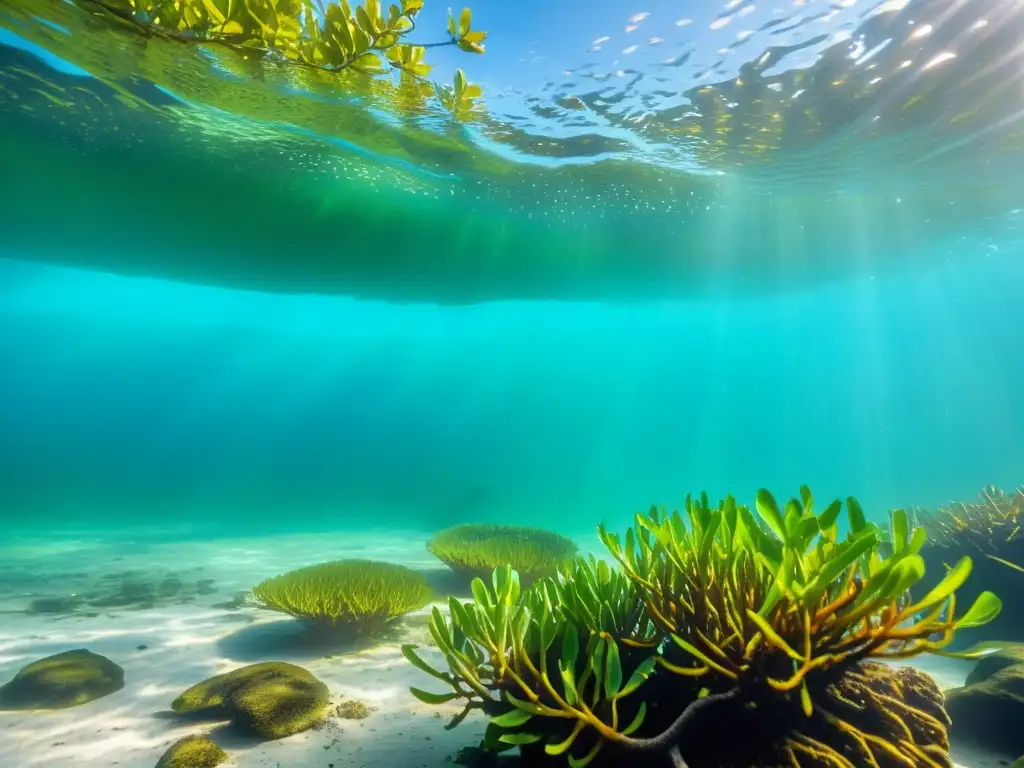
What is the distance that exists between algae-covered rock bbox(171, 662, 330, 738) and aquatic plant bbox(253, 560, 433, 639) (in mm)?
1728

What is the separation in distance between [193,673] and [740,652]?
5.49m

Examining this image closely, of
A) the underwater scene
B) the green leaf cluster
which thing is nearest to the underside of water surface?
the underwater scene

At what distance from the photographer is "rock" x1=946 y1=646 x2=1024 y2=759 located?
3.69m

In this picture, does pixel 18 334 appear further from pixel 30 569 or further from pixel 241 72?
pixel 241 72

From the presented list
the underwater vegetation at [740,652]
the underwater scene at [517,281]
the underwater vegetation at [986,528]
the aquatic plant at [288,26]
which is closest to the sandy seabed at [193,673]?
the underwater scene at [517,281]

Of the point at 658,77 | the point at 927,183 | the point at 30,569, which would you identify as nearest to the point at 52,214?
the point at 30,569

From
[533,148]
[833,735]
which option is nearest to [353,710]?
[833,735]

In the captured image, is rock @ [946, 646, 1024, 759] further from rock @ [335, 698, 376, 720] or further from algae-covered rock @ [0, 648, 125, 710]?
algae-covered rock @ [0, 648, 125, 710]

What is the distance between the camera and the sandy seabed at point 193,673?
133 inches

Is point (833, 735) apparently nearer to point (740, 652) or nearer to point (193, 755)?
point (740, 652)

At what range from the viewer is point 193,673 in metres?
5.24

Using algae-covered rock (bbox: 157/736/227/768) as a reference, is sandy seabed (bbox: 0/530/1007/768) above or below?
below

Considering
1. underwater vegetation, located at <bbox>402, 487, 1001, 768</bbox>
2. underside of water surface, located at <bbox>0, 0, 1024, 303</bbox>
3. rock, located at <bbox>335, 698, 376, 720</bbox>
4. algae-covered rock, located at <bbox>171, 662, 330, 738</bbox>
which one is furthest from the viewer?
underside of water surface, located at <bbox>0, 0, 1024, 303</bbox>

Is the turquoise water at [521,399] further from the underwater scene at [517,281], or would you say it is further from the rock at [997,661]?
the rock at [997,661]
